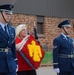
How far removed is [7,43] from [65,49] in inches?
88.2

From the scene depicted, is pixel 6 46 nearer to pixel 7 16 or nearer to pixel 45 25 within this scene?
pixel 7 16

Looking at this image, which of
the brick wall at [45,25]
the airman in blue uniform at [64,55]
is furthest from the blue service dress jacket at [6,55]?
the brick wall at [45,25]

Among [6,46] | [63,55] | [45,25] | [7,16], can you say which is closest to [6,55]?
[6,46]

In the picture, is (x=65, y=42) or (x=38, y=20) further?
(x=38, y=20)

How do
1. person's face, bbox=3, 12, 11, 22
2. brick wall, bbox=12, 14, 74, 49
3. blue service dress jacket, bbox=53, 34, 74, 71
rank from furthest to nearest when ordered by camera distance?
brick wall, bbox=12, 14, 74, 49, blue service dress jacket, bbox=53, 34, 74, 71, person's face, bbox=3, 12, 11, 22

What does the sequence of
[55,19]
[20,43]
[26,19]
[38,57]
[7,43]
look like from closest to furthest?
[7,43] → [20,43] → [38,57] → [26,19] → [55,19]

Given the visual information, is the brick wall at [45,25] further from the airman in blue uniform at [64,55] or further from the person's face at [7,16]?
the person's face at [7,16]

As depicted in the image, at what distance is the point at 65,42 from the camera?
8133 millimetres

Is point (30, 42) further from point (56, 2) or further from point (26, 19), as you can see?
point (56, 2)

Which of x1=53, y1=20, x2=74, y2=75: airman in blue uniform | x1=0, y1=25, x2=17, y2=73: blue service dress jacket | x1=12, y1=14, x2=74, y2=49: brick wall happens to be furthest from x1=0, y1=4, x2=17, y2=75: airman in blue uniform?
x1=12, y1=14, x2=74, y2=49: brick wall

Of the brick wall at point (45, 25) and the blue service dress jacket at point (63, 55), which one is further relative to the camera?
the brick wall at point (45, 25)

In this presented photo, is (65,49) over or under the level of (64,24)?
under

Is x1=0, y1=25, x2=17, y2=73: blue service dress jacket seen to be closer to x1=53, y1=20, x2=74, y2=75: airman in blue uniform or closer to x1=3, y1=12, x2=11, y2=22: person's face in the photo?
x1=3, y1=12, x2=11, y2=22: person's face

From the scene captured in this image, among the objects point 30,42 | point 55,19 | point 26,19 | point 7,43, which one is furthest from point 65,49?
point 55,19
